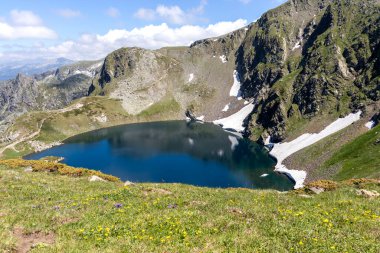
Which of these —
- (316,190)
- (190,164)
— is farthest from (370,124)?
(316,190)

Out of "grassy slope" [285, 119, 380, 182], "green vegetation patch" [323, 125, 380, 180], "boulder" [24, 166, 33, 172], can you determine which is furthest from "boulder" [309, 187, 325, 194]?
"green vegetation patch" [323, 125, 380, 180]

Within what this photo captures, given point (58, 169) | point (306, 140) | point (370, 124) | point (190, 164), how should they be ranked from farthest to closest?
point (306, 140), point (190, 164), point (370, 124), point (58, 169)

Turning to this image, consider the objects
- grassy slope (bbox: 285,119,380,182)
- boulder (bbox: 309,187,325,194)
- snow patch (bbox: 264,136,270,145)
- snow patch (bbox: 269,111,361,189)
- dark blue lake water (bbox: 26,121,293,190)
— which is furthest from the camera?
snow patch (bbox: 264,136,270,145)

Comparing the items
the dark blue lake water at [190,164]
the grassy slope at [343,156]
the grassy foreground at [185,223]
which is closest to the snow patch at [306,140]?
the dark blue lake water at [190,164]

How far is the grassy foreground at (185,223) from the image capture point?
620 inches

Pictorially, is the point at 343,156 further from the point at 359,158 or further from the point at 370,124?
the point at 370,124

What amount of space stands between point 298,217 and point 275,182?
112 meters

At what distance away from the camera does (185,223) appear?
61.1 ft

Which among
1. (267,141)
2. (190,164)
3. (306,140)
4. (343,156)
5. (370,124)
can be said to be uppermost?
(370,124)

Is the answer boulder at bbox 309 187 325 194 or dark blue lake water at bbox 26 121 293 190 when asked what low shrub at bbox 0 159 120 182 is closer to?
boulder at bbox 309 187 325 194

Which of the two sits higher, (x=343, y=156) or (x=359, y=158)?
(x=359, y=158)

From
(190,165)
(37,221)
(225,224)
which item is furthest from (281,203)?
(190,165)

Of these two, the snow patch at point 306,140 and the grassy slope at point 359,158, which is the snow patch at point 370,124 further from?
the grassy slope at point 359,158

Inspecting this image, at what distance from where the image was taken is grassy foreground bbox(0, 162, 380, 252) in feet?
51.7
